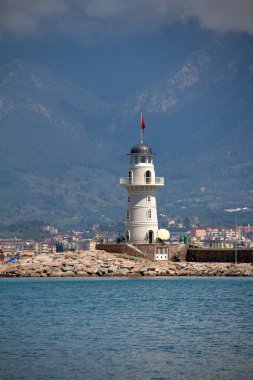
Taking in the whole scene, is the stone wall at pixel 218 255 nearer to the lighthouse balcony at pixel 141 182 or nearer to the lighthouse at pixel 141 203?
the lighthouse at pixel 141 203

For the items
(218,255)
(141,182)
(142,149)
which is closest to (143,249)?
(141,182)

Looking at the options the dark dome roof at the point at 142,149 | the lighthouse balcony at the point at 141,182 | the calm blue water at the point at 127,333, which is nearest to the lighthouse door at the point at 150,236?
the lighthouse balcony at the point at 141,182

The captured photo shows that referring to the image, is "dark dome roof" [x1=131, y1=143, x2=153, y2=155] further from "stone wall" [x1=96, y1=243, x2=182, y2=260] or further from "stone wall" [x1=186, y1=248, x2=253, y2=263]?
"stone wall" [x1=186, y1=248, x2=253, y2=263]

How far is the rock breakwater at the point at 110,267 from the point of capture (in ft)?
271

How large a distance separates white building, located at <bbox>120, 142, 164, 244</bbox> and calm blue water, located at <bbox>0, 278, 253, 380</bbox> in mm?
14745

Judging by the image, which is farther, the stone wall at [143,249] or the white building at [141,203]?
the white building at [141,203]

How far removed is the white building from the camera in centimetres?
8731

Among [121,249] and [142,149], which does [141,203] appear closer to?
[121,249]

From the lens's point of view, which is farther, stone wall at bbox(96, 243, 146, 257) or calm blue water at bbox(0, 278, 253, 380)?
stone wall at bbox(96, 243, 146, 257)

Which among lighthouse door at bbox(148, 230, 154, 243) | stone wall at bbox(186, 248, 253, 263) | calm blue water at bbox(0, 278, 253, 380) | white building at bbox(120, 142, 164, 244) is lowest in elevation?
calm blue water at bbox(0, 278, 253, 380)

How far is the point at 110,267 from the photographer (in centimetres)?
8312

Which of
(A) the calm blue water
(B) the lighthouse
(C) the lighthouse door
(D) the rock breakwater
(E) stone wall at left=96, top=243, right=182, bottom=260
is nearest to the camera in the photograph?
(A) the calm blue water

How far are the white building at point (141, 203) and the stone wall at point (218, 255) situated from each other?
11.0 ft

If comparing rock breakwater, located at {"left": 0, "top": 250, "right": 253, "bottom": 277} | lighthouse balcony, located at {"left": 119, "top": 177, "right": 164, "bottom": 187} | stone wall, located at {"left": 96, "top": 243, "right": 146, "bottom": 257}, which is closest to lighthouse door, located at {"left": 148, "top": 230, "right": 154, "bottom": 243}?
stone wall, located at {"left": 96, "top": 243, "right": 146, "bottom": 257}
